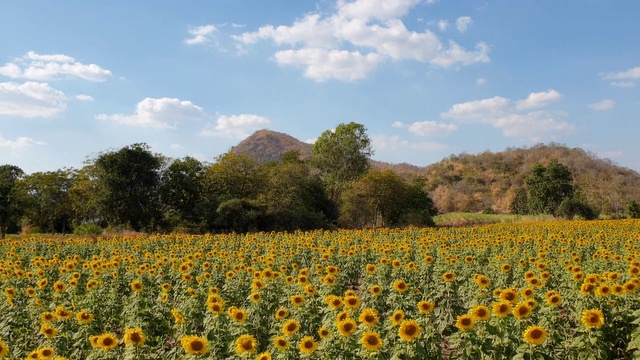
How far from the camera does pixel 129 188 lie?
3020 centimetres

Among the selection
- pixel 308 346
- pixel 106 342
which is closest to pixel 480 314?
A: pixel 308 346

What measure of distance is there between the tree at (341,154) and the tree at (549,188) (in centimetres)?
1621

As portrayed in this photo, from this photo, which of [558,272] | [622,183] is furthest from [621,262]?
[622,183]

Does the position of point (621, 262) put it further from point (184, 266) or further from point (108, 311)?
point (108, 311)

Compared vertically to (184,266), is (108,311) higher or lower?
lower

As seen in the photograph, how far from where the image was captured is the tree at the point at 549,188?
43.9 meters

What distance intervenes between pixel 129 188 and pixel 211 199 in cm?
517

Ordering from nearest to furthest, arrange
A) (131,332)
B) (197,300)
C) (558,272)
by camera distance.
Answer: (131,332) < (197,300) < (558,272)

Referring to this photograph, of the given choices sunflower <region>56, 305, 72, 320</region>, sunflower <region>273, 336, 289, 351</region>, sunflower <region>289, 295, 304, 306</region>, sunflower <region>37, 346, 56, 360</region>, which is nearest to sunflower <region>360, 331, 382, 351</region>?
sunflower <region>273, 336, 289, 351</region>

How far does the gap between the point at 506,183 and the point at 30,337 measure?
81.7 m

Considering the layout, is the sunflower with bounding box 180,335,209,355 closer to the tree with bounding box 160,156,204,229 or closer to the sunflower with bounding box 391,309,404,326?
the sunflower with bounding box 391,309,404,326

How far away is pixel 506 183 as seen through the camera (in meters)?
79.9

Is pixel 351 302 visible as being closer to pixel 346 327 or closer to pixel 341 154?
pixel 346 327

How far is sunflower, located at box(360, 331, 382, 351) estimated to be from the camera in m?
4.15
